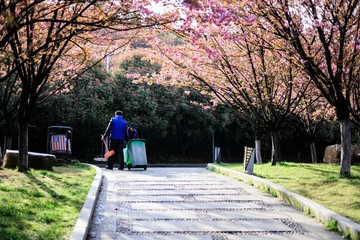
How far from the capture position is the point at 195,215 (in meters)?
6.51

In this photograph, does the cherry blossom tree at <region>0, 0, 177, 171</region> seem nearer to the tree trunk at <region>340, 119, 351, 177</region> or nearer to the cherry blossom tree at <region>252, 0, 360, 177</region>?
the cherry blossom tree at <region>252, 0, 360, 177</region>

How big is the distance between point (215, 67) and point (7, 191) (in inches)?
340

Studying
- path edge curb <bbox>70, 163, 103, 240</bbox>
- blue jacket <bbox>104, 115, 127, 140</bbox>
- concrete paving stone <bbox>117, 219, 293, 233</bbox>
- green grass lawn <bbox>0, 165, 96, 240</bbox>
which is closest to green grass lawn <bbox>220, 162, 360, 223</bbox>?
concrete paving stone <bbox>117, 219, 293, 233</bbox>

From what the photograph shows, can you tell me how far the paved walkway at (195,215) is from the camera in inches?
212

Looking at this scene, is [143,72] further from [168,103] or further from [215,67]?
[215,67]

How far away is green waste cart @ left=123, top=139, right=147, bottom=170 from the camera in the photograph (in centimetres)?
1466

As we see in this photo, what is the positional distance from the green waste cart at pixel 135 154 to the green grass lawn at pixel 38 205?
15.2 feet

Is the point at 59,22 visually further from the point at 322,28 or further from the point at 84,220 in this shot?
the point at 322,28

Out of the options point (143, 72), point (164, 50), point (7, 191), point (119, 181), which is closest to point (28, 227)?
point (7, 191)

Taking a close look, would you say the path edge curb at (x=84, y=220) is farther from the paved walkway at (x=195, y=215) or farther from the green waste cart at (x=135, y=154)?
the green waste cart at (x=135, y=154)

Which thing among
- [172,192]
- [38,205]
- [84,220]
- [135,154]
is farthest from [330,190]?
[135,154]

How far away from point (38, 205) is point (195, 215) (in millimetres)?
2432

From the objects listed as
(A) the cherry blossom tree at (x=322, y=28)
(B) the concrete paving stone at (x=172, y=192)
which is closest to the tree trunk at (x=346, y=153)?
(A) the cherry blossom tree at (x=322, y=28)

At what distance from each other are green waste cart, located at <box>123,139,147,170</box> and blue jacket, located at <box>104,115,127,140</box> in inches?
17.4
